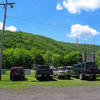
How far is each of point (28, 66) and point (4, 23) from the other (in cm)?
5643

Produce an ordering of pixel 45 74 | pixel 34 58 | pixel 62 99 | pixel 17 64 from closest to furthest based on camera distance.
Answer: pixel 62 99, pixel 45 74, pixel 17 64, pixel 34 58

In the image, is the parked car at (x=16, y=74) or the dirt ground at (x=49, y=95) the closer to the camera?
the dirt ground at (x=49, y=95)

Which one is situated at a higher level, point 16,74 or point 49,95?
point 16,74

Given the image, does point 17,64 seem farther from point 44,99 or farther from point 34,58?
point 44,99

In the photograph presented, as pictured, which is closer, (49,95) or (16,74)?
(49,95)

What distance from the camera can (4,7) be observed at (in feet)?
62.7

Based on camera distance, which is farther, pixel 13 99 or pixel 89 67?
pixel 89 67

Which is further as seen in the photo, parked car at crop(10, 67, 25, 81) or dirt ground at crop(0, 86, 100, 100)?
parked car at crop(10, 67, 25, 81)

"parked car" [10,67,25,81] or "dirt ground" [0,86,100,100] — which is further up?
"parked car" [10,67,25,81]

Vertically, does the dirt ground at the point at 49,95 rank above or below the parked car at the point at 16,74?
below

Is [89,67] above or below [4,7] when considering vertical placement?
below

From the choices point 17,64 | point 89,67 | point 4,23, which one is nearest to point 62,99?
point 89,67

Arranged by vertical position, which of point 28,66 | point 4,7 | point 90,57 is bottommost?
point 28,66

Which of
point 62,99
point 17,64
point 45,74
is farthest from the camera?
point 17,64
